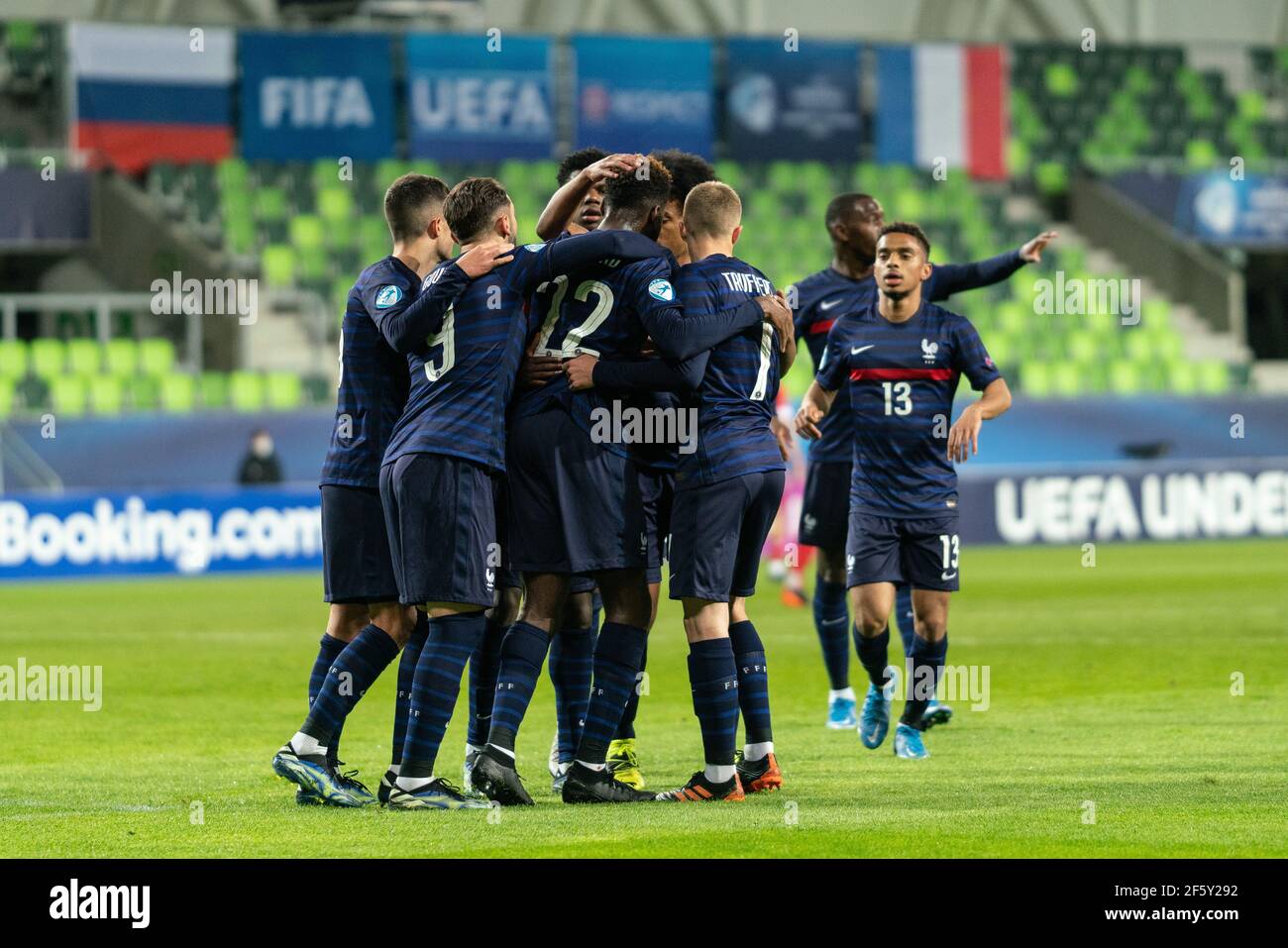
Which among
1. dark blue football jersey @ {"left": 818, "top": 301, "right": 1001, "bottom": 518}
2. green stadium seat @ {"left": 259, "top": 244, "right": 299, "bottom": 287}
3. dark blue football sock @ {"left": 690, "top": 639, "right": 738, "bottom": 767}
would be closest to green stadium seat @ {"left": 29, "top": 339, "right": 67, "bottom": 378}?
green stadium seat @ {"left": 259, "top": 244, "right": 299, "bottom": 287}

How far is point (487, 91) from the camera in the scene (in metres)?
29.0

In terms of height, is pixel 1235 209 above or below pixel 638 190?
above

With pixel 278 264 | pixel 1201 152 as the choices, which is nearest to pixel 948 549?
pixel 278 264

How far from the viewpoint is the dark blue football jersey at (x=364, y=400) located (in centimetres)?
736

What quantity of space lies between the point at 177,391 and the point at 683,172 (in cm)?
1708

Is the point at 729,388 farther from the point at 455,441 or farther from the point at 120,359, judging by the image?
the point at 120,359

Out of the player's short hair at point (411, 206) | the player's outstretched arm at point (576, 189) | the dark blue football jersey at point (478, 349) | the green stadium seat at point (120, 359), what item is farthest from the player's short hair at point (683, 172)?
the green stadium seat at point (120, 359)

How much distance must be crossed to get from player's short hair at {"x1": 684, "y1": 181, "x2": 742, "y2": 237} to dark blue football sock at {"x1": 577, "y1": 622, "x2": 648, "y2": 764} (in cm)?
138

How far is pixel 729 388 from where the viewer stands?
7.35m

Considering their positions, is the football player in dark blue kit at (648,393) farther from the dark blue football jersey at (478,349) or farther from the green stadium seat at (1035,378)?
the green stadium seat at (1035,378)

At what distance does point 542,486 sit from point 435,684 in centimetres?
76

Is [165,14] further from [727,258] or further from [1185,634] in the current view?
[727,258]

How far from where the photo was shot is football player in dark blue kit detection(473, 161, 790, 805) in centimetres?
701
